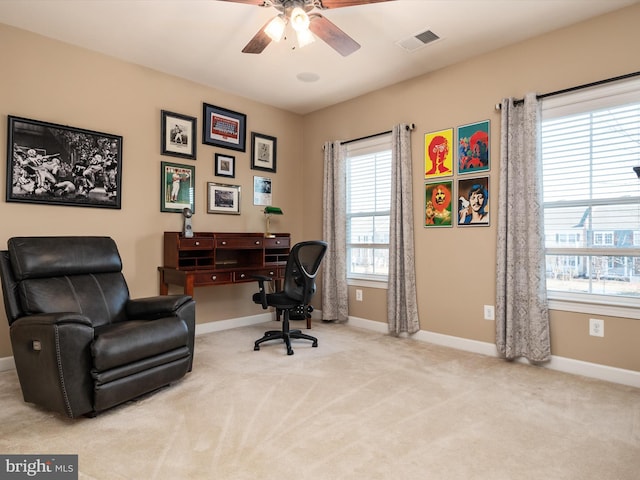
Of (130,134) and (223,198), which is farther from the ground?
(130,134)

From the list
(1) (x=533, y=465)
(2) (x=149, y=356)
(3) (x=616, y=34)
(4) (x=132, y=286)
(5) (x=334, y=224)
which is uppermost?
(3) (x=616, y=34)

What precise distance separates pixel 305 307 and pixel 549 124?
106 inches

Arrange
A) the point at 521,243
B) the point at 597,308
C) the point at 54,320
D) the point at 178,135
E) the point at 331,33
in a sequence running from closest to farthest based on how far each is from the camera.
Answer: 1. the point at 54,320
2. the point at 331,33
3. the point at 597,308
4. the point at 521,243
5. the point at 178,135

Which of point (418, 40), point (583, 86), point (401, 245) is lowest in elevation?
point (401, 245)

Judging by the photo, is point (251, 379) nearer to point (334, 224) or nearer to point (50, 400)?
point (50, 400)

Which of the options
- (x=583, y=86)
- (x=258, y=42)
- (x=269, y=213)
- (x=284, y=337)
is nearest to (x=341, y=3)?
(x=258, y=42)

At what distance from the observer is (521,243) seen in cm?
318

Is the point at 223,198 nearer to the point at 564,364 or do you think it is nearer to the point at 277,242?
the point at 277,242

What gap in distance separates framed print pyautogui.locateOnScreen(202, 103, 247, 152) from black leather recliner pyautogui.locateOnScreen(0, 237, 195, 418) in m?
1.76

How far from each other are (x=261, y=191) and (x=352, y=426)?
329 cm

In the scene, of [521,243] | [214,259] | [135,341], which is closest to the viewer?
[135,341]

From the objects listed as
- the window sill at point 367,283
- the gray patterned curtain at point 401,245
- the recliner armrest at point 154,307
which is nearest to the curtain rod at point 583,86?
the gray patterned curtain at point 401,245

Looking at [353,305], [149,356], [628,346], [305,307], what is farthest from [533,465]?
[353,305]

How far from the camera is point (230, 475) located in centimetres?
166
